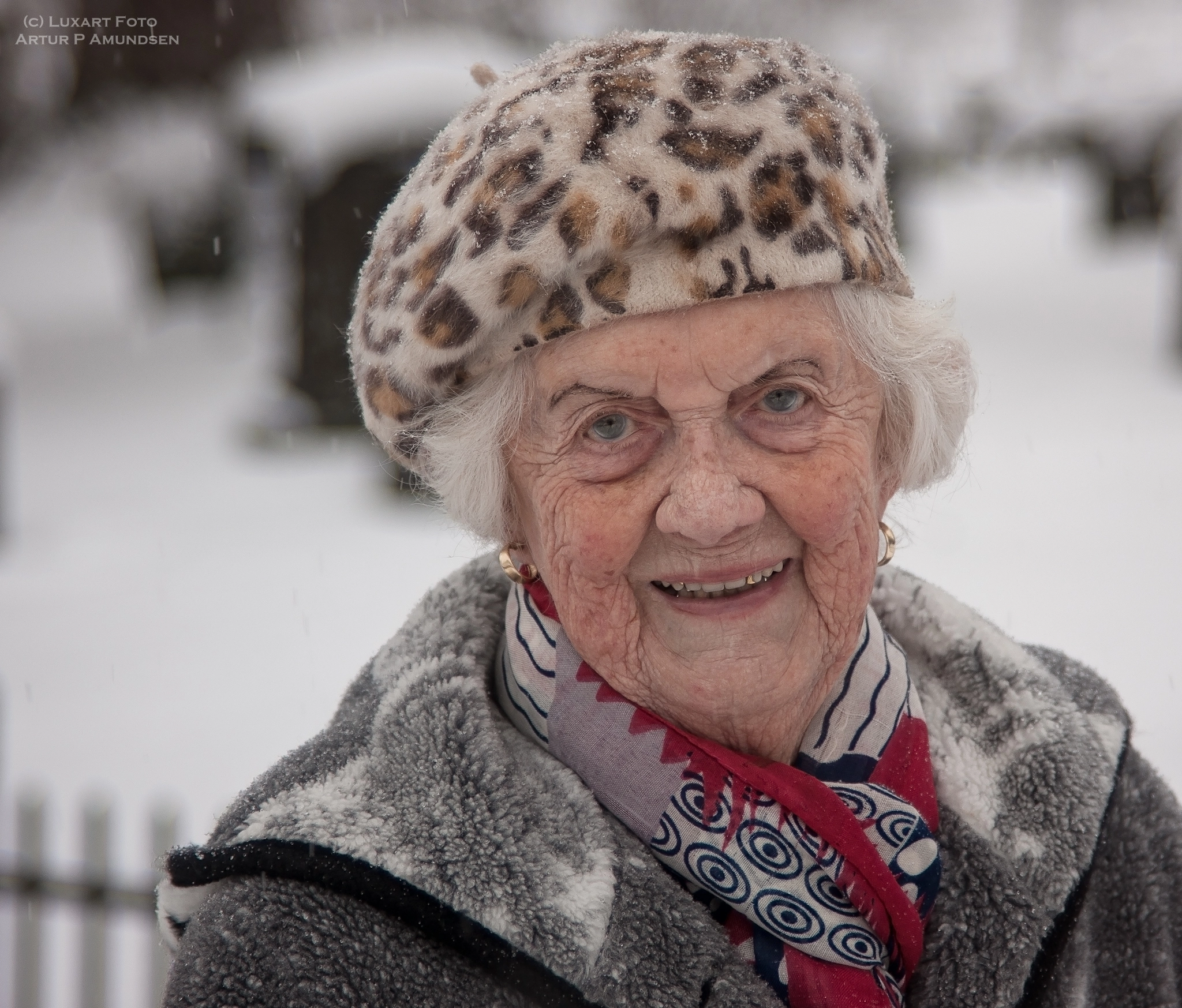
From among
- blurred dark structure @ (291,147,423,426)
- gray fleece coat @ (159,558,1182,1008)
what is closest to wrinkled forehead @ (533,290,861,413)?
gray fleece coat @ (159,558,1182,1008)

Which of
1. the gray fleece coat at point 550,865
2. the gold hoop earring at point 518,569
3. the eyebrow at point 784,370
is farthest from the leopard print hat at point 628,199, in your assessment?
the gray fleece coat at point 550,865

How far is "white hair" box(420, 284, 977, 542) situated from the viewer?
1.73 meters

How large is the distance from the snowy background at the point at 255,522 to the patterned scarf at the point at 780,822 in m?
0.38

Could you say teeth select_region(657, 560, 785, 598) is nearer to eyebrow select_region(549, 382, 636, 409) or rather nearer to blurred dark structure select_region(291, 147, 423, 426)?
eyebrow select_region(549, 382, 636, 409)

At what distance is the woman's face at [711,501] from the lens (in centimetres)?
163

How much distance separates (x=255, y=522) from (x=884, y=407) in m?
7.25

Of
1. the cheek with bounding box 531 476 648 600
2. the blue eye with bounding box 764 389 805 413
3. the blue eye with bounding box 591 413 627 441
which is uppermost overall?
the blue eye with bounding box 764 389 805 413

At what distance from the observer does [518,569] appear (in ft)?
6.28

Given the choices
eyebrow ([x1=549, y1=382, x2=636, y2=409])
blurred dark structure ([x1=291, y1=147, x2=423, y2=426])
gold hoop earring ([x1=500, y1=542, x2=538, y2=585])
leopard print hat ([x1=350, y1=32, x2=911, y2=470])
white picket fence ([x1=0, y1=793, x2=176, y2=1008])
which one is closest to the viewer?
leopard print hat ([x1=350, y1=32, x2=911, y2=470])

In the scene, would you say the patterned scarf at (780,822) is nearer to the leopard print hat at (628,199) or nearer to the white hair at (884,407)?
the white hair at (884,407)

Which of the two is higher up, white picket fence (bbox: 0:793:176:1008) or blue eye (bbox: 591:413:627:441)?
blue eye (bbox: 591:413:627:441)

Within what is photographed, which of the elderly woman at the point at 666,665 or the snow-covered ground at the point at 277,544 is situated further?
the snow-covered ground at the point at 277,544

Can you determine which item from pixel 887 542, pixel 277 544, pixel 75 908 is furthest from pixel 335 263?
pixel 887 542

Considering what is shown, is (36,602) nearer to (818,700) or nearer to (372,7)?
(818,700)
